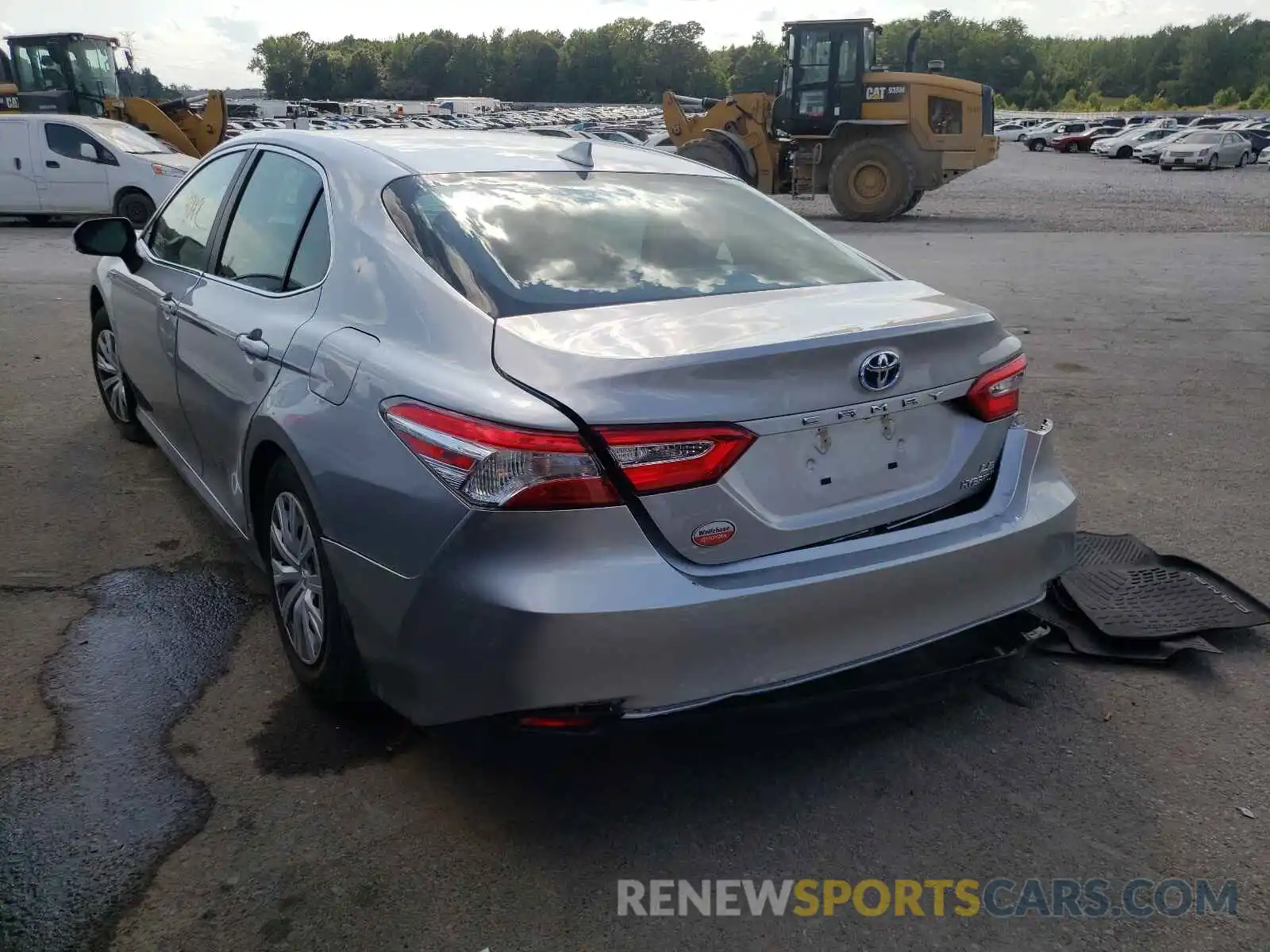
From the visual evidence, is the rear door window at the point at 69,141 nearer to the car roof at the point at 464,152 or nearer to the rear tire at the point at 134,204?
the rear tire at the point at 134,204

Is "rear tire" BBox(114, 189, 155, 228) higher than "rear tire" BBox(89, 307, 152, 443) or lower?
lower

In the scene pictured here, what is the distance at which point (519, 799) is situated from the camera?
283cm

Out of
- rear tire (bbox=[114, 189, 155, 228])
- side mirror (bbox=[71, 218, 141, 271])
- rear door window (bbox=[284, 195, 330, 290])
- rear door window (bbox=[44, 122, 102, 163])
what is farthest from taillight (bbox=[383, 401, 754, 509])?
rear door window (bbox=[44, 122, 102, 163])

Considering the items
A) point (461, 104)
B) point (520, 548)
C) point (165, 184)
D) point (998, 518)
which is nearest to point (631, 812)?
point (520, 548)

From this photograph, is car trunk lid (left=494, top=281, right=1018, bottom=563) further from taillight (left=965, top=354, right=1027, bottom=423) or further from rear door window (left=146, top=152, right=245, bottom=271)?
rear door window (left=146, top=152, right=245, bottom=271)

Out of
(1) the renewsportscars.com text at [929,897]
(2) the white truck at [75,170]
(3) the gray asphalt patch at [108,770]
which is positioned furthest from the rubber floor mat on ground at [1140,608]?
(2) the white truck at [75,170]

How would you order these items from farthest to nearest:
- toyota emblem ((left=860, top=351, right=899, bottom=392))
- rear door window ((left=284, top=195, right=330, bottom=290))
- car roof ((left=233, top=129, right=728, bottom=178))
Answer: car roof ((left=233, top=129, right=728, bottom=178))
rear door window ((left=284, top=195, right=330, bottom=290))
toyota emblem ((left=860, top=351, right=899, bottom=392))

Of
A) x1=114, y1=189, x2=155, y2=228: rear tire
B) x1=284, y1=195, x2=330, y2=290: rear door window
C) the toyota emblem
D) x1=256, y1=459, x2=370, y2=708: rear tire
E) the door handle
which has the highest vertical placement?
x1=284, y1=195, x2=330, y2=290: rear door window

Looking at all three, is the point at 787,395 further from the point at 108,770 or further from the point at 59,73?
the point at 59,73

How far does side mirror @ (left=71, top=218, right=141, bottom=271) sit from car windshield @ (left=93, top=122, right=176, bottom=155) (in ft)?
46.9

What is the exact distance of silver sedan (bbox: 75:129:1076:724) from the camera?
93.7 inches

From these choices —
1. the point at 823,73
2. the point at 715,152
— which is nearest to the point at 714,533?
the point at 715,152

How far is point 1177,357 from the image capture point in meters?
7.90

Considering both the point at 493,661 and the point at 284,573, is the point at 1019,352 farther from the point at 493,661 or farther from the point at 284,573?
the point at 284,573
